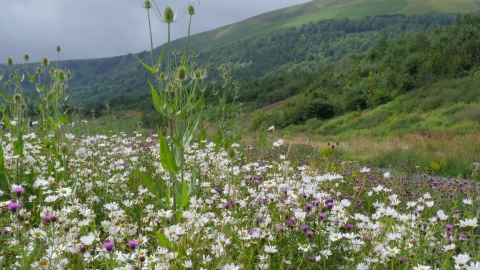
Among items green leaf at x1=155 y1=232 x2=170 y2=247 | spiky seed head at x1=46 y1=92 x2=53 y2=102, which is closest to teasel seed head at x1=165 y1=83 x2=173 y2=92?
green leaf at x1=155 y1=232 x2=170 y2=247

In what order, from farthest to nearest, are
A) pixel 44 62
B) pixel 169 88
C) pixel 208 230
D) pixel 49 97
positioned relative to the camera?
pixel 44 62 → pixel 49 97 → pixel 169 88 → pixel 208 230

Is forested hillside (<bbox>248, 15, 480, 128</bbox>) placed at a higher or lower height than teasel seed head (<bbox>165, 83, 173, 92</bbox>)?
lower

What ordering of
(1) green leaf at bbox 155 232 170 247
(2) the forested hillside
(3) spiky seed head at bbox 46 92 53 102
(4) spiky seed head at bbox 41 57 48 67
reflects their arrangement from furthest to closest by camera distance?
(2) the forested hillside < (4) spiky seed head at bbox 41 57 48 67 < (3) spiky seed head at bbox 46 92 53 102 < (1) green leaf at bbox 155 232 170 247

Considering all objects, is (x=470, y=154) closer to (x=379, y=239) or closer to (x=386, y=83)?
(x=379, y=239)

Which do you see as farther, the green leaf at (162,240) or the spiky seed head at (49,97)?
the spiky seed head at (49,97)

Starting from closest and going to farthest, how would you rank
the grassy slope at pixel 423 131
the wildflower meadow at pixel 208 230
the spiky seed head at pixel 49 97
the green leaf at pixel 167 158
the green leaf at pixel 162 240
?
1. the wildflower meadow at pixel 208 230
2. the green leaf at pixel 162 240
3. the green leaf at pixel 167 158
4. the spiky seed head at pixel 49 97
5. the grassy slope at pixel 423 131

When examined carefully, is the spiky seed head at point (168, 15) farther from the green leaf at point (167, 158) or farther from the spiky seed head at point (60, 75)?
the spiky seed head at point (60, 75)

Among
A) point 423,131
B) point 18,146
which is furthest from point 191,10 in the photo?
point 423,131

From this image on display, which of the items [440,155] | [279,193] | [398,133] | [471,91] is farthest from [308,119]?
[279,193]

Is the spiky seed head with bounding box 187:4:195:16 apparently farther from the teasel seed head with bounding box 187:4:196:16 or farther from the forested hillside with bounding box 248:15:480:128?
the forested hillside with bounding box 248:15:480:128

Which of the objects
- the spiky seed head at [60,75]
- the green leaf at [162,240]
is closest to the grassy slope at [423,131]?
the green leaf at [162,240]

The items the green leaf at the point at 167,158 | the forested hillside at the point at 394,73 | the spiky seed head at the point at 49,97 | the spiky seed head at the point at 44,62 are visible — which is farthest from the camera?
the forested hillside at the point at 394,73

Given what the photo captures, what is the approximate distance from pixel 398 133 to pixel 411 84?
1495 centimetres

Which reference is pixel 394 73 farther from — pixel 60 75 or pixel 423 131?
pixel 60 75
